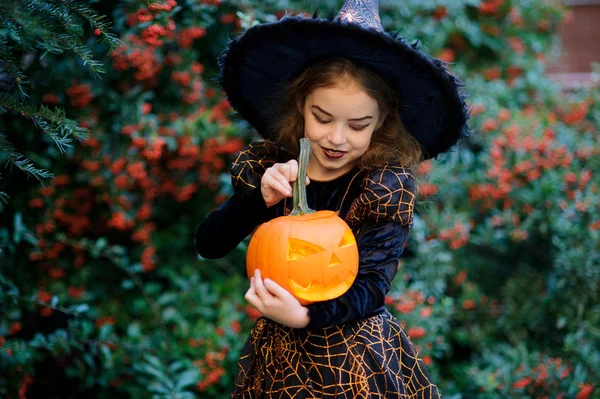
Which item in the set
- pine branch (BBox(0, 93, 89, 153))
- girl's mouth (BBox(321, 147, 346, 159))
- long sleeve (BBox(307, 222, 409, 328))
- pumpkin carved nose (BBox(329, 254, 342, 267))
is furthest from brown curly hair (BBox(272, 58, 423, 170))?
pine branch (BBox(0, 93, 89, 153))

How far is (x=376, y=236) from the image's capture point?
1.86 meters

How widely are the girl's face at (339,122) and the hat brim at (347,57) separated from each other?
10cm

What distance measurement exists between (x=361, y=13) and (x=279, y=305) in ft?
2.99

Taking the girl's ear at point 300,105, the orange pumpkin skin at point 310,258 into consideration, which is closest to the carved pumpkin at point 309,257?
the orange pumpkin skin at point 310,258

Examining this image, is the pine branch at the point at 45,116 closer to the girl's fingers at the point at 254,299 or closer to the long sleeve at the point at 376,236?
the girl's fingers at the point at 254,299

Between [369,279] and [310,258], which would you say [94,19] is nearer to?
[310,258]

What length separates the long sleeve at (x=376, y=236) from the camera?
1.78 metres

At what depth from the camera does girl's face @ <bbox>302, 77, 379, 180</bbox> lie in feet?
6.07

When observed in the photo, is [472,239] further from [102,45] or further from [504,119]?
[102,45]

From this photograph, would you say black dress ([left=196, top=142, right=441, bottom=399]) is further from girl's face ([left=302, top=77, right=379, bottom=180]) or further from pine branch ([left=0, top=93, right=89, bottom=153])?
pine branch ([left=0, top=93, right=89, bottom=153])

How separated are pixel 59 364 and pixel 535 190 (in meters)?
2.76

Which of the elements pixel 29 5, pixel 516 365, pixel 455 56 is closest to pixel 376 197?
pixel 29 5

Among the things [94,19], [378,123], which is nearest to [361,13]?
[378,123]

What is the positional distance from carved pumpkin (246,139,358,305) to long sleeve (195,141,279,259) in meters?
0.24
